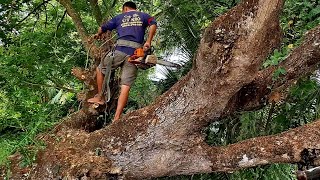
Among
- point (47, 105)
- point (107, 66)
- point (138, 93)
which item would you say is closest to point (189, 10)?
point (138, 93)

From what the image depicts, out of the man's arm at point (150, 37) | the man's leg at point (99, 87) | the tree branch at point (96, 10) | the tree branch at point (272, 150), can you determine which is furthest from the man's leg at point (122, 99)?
the tree branch at point (96, 10)

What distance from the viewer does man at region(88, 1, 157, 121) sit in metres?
4.92

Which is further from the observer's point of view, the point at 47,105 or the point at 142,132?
the point at 47,105

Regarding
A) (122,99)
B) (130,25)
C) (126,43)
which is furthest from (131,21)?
(122,99)

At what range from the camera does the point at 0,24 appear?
6969 mm

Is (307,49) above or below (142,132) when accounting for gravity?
above

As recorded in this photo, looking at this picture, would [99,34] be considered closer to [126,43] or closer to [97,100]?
[126,43]

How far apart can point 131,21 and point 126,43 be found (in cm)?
27

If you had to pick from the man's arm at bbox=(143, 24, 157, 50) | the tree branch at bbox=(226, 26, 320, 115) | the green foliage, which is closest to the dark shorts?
the man's arm at bbox=(143, 24, 157, 50)

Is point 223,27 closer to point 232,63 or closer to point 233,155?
point 232,63

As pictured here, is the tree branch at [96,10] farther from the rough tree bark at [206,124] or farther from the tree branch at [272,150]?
the tree branch at [272,150]

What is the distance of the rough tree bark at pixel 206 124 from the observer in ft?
11.4

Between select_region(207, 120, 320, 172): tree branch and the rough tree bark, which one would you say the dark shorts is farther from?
select_region(207, 120, 320, 172): tree branch

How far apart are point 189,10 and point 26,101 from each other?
Result: 2.45m
